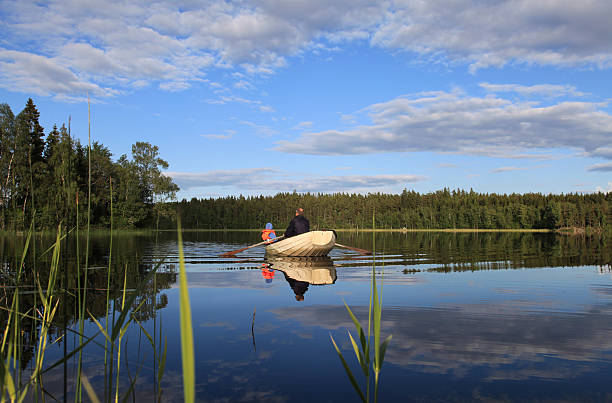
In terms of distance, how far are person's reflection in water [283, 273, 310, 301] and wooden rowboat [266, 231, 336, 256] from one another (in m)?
5.08

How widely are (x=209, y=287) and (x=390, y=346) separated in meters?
6.25

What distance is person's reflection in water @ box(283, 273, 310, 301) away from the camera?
29.9 ft

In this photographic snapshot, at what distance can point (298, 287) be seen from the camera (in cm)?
1038

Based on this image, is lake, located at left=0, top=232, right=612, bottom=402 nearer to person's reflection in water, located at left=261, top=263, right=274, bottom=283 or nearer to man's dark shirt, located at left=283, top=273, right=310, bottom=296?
man's dark shirt, located at left=283, top=273, right=310, bottom=296

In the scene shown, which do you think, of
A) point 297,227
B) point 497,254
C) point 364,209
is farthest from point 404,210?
point 297,227

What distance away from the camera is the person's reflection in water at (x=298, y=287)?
911 centimetres

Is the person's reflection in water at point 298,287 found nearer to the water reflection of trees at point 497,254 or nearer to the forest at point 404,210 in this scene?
the water reflection of trees at point 497,254

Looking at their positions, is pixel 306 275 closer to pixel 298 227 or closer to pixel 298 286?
pixel 298 286

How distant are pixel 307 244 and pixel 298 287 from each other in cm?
707

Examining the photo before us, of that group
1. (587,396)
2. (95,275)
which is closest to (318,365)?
(587,396)

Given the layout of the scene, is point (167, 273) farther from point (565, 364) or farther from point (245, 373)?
point (565, 364)

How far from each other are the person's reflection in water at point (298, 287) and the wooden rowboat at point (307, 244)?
508 centimetres

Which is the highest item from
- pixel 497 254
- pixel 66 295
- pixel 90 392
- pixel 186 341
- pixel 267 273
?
pixel 186 341

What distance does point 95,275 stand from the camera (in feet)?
40.7
